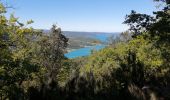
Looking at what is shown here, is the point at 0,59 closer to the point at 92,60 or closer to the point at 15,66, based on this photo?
the point at 15,66

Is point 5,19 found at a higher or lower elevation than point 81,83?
higher

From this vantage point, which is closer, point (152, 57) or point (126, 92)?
point (126, 92)

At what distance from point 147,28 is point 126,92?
5.30 m

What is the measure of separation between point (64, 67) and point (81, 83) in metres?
41.0

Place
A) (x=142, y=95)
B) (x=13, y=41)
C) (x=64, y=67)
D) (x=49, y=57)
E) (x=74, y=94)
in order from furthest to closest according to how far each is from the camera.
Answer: (x=64, y=67) < (x=49, y=57) < (x=13, y=41) < (x=74, y=94) < (x=142, y=95)

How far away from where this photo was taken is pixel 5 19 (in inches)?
573

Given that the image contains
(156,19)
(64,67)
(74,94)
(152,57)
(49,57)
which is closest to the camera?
(74,94)

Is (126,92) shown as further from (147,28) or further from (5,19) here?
(5,19)

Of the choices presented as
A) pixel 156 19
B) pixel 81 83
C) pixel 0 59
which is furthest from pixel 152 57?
pixel 0 59

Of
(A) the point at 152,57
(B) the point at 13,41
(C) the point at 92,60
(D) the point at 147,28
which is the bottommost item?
(C) the point at 92,60

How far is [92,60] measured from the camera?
246 ft

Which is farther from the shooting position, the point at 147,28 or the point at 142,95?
the point at 147,28

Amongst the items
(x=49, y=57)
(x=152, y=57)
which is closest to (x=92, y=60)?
(x=49, y=57)

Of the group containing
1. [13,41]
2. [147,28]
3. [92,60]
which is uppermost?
[147,28]
